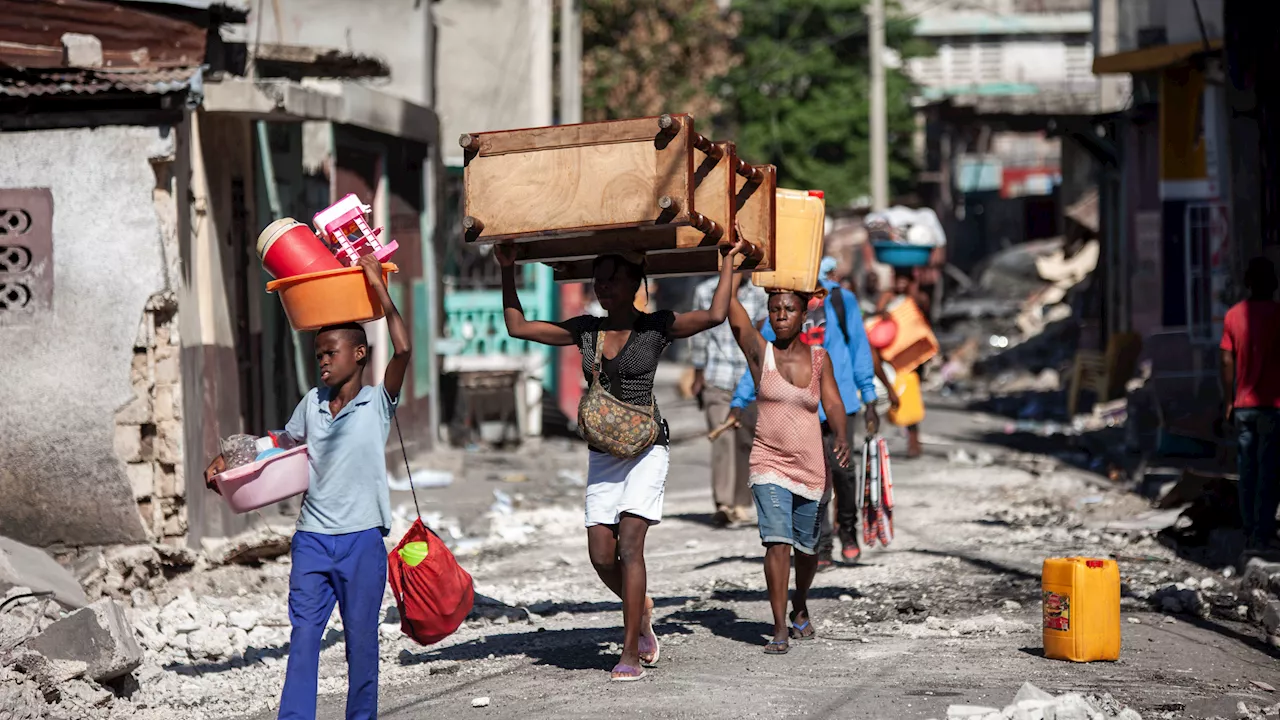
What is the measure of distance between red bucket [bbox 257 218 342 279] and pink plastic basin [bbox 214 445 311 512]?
2.24 ft

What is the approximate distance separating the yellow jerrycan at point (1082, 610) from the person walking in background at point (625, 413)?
5.78ft

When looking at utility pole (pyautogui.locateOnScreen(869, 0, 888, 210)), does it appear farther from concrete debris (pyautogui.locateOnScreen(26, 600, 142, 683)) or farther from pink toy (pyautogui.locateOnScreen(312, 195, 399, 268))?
pink toy (pyautogui.locateOnScreen(312, 195, 399, 268))

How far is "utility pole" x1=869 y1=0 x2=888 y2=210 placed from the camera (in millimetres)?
25812

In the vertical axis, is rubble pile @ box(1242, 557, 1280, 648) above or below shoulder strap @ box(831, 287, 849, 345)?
below

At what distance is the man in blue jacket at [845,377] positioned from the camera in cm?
942

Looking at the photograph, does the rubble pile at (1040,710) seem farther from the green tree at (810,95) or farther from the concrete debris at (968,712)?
the green tree at (810,95)

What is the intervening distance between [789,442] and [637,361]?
0.98m

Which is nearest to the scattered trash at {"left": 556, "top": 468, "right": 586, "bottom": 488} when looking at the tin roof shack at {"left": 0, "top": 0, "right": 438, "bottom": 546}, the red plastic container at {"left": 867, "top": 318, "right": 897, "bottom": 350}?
the red plastic container at {"left": 867, "top": 318, "right": 897, "bottom": 350}

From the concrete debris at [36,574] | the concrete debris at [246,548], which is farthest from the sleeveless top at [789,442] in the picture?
the concrete debris at [246,548]

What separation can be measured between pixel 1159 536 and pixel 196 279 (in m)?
6.37

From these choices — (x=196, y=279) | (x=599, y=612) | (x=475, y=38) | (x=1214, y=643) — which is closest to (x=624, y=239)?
(x=599, y=612)

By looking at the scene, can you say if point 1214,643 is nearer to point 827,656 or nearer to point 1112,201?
point 827,656

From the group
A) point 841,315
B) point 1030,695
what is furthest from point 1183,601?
point 1030,695

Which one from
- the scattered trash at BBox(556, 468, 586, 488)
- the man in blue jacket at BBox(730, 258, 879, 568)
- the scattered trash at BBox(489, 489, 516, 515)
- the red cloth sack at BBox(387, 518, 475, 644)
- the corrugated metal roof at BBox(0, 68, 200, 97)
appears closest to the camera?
the red cloth sack at BBox(387, 518, 475, 644)
